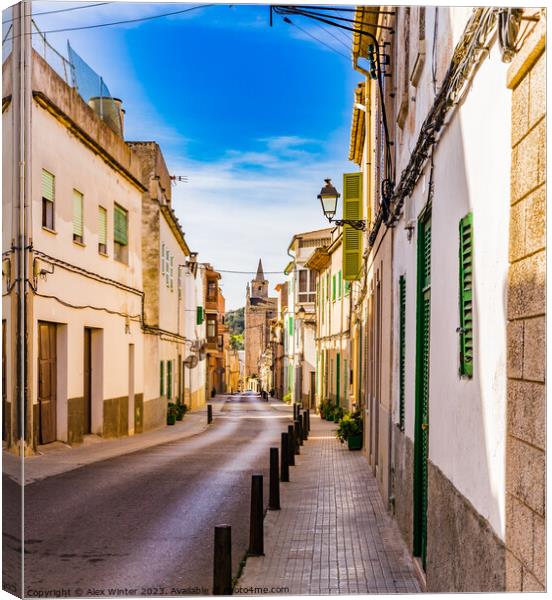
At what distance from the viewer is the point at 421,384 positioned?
21.2ft

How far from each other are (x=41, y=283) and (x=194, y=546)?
258 cm

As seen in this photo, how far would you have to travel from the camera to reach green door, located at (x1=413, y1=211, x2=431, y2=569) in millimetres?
6324

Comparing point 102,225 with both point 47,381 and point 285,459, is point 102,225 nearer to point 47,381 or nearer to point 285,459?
point 47,381

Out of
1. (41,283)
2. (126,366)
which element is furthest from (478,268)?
(126,366)

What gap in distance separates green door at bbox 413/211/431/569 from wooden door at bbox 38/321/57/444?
8.75ft

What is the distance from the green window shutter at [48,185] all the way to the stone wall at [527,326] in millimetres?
3304

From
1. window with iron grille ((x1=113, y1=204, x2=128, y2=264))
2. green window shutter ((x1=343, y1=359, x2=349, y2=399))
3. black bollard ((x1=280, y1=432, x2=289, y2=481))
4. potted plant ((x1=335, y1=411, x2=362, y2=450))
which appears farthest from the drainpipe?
green window shutter ((x1=343, y1=359, x2=349, y2=399))

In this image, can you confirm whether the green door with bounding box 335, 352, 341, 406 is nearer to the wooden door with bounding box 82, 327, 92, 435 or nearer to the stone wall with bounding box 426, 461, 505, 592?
the wooden door with bounding box 82, 327, 92, 435

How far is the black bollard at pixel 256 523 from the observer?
6500 millimetres

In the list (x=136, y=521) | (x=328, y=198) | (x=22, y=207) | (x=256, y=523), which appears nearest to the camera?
(x=22, y=207)

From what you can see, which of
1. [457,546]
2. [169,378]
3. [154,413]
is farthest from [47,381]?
[169,378]

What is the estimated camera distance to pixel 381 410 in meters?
10.4

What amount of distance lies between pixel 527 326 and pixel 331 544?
12.3 ft

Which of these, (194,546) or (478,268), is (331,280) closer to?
(194,546)
